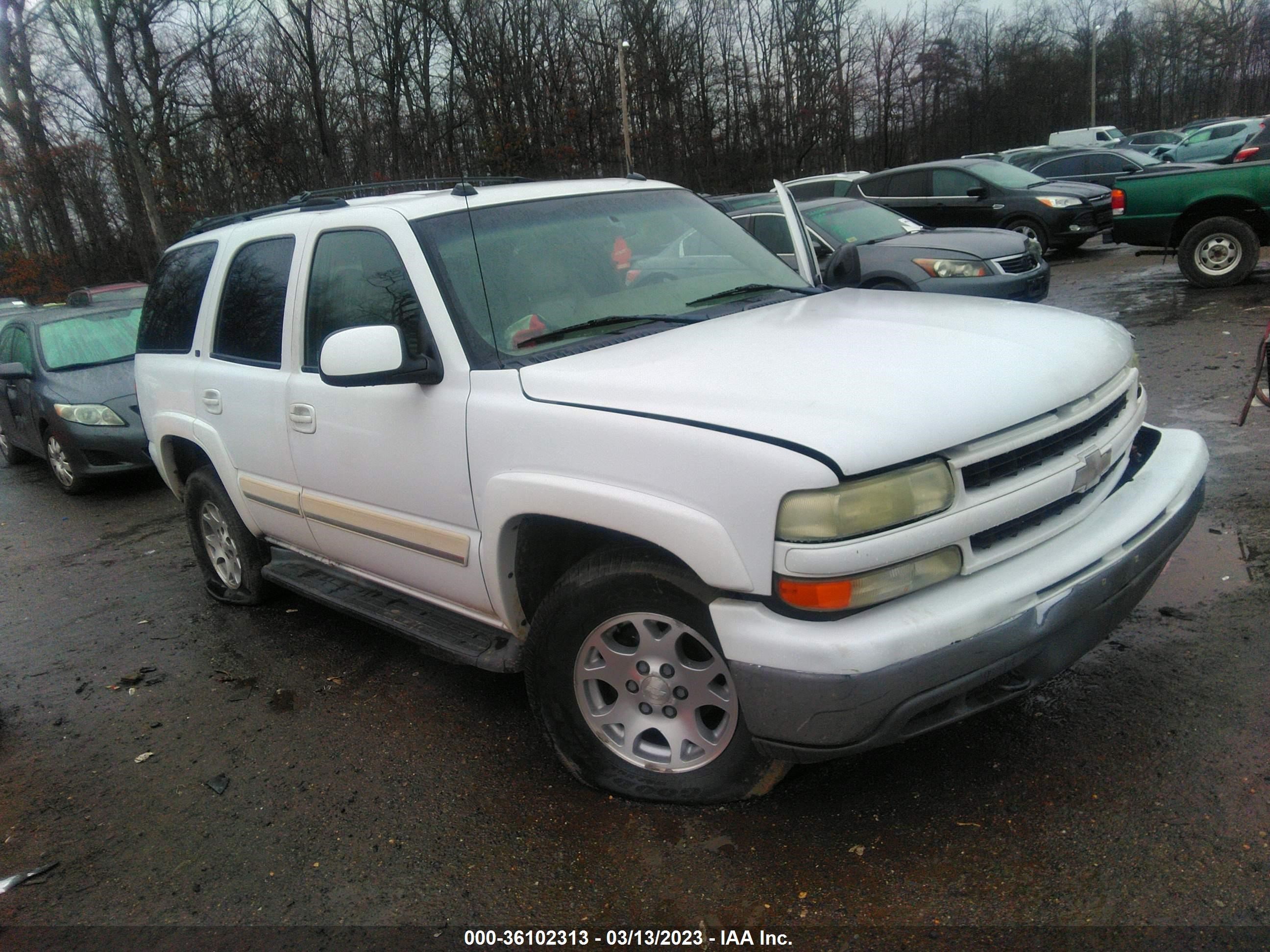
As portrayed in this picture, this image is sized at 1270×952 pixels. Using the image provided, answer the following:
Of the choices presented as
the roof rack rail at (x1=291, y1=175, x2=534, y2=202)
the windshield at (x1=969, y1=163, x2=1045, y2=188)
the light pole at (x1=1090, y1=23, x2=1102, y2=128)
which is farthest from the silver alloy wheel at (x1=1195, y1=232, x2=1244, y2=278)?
the light pole at (x1=1090, y1=23, x2=1102, y2=128)

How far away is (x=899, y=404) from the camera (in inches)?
94.7

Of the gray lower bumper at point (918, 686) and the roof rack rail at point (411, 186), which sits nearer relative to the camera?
the gray lower bumper at point (918, 686)

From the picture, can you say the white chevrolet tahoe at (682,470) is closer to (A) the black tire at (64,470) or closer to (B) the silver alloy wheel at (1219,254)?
(A) the black tire at (64,470)

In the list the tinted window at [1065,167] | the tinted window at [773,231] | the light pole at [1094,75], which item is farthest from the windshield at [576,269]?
the light pole at [1094,75]

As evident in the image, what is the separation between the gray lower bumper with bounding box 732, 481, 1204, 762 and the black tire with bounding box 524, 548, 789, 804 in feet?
0.59

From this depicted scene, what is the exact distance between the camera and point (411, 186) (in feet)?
15.6

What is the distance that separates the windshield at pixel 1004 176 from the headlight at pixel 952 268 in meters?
7.05

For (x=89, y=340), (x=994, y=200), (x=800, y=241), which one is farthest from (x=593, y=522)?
(x=994, y=200)

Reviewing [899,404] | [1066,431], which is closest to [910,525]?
[899,404]

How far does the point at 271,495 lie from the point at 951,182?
530 inches

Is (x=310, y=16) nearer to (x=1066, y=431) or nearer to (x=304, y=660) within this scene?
(x=304, y=660)

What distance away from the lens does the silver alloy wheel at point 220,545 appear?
5012mm

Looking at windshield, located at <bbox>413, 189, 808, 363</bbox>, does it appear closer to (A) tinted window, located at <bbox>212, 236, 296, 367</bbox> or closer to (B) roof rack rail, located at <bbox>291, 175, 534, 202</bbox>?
(B) roof rack rail, located at <bbox>291, 175, 534, 202</bbox>

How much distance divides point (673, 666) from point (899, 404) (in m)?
0.98
